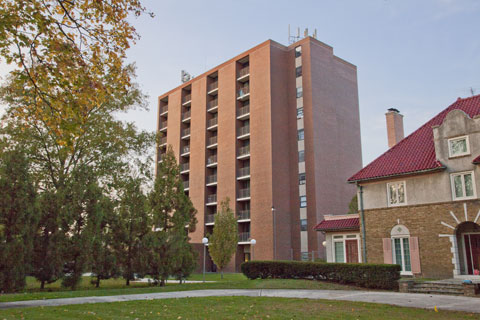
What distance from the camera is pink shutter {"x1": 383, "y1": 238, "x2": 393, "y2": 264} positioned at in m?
23.6

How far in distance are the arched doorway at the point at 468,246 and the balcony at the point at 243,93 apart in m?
31.4

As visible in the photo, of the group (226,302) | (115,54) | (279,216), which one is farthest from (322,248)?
(115,54)

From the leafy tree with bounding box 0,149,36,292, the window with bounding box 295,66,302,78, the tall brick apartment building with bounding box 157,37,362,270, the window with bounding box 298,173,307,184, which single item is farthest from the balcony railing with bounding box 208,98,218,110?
the leafy tree with bounding box 0,149,36,292

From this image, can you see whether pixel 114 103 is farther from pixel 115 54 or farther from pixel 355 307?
pixel 355 307

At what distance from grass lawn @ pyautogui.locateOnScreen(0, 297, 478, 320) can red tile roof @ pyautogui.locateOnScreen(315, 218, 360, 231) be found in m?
13.1

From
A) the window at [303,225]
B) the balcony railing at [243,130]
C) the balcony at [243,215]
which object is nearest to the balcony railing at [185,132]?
the balcony railing at [243,130]

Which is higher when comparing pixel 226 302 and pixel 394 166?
pixel 394 166

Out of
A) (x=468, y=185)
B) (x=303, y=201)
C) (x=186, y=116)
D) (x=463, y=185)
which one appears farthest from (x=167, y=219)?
(x=186, y=116)

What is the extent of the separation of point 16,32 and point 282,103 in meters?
39.9

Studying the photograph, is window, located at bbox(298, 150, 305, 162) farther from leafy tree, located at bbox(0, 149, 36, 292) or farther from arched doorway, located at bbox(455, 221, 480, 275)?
leafy tree, located at bbox(0, 149, 36, 292)

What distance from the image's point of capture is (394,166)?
958 inches

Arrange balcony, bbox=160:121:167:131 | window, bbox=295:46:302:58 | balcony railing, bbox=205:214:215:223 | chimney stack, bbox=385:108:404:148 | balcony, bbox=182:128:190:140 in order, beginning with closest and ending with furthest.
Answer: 1. chimney stack, bbox=385:108:404:148
2. window, bbox=295:46:302:58
3. balcony railing, bbox=205:214:215:223
4. balcony, bbox=182:128:190:140
5. balcony, bbox=160:121:167:131

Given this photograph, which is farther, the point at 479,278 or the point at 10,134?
the point at 10,134

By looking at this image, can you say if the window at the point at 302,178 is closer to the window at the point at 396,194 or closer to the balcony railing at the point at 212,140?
the balcony railing at the point at 212,140
